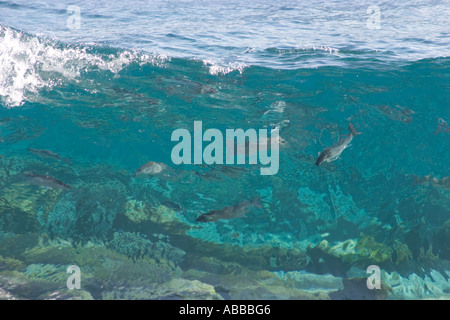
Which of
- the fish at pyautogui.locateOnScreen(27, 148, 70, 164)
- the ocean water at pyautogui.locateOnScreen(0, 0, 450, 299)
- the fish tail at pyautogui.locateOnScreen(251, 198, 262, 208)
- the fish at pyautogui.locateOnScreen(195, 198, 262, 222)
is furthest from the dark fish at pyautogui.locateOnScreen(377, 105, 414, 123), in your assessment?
the fish at pyautogui.locateOnScreen(27, 148, 70, 164)

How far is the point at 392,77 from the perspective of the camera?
10.2 m

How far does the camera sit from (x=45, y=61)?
10.2 m

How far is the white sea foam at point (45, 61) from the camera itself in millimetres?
10008

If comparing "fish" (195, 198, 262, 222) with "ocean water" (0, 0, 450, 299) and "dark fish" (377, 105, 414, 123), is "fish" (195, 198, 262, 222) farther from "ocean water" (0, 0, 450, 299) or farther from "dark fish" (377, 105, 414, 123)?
"dark fish" (377, 105, 414, 123)

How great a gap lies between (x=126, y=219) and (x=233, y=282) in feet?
11.3

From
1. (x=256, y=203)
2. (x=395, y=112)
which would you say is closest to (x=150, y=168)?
(x=256, y=203)

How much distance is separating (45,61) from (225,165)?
19.3 feet

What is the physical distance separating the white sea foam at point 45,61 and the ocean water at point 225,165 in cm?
4

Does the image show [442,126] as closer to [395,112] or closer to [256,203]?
[395,112]

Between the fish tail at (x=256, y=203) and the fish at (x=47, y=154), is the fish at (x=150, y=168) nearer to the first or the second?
the fish at (x=47, y=154)

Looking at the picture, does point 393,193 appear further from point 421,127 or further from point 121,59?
point 121,59

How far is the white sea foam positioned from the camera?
10008 mm

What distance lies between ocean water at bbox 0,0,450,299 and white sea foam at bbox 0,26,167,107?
0.04 m
